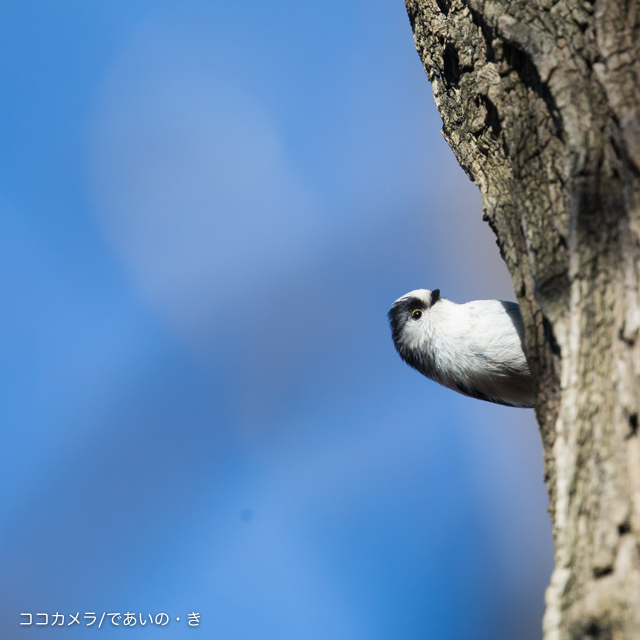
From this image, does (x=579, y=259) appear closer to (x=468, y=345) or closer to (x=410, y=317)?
(x=468, y=345)

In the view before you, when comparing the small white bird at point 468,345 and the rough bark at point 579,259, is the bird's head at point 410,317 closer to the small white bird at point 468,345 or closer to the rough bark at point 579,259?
the small white bird at point 468,345

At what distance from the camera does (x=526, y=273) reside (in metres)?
1.49

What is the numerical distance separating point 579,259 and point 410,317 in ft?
5.80

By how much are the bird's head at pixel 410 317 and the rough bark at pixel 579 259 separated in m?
1.25

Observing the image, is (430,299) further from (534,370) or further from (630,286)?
(630,286)

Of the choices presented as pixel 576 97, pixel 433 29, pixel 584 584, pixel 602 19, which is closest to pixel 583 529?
pixel 584 584

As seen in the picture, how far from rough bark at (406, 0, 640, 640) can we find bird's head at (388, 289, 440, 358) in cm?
125

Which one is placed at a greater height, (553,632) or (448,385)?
(448,385)

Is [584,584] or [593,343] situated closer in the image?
[584,584]

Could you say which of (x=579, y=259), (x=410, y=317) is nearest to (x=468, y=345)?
(x=410, y=317)

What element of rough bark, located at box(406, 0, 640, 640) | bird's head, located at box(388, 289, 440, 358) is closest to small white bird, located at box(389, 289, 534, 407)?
bird's head, located at box(388, 289, 440, 358)

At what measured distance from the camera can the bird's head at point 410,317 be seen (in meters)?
2.93

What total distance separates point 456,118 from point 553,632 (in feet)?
5.08

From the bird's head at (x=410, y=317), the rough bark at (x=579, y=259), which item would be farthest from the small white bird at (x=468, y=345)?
the rough bark at (x=579, y=259)
